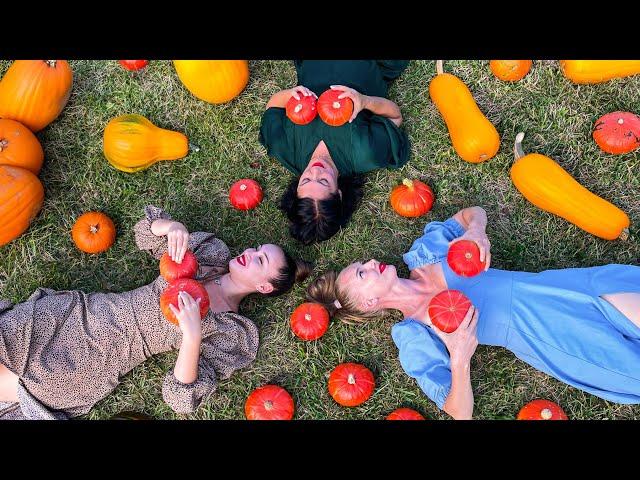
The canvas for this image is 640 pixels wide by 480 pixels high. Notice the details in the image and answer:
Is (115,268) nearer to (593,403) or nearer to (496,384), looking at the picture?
(496,384)

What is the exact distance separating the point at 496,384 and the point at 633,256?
1626mm

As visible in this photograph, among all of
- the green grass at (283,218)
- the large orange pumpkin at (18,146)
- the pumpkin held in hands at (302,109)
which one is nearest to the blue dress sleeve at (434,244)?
the green grass at (283,218)

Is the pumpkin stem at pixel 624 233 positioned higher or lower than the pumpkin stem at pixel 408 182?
lower

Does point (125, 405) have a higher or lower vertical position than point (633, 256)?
lower

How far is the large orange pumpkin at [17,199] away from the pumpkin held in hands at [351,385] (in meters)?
2.99

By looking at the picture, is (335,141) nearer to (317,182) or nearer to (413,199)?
(317,182)

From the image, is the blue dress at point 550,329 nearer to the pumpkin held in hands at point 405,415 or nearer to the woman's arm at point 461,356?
the woman's arm at point 461,356

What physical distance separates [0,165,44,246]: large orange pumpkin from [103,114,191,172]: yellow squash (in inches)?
27.1

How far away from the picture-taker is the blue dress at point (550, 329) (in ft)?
13.9

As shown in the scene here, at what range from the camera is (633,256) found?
5.02 meters

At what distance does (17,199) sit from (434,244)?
3487 millimetres

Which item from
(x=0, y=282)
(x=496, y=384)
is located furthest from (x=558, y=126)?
(x=0, y=282)

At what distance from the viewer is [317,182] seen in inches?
189

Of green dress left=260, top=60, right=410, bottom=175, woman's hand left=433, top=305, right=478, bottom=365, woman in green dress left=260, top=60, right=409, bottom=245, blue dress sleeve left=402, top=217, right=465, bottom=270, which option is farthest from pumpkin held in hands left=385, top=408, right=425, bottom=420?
green dress left=260, top=60, right=410, bottom=175
